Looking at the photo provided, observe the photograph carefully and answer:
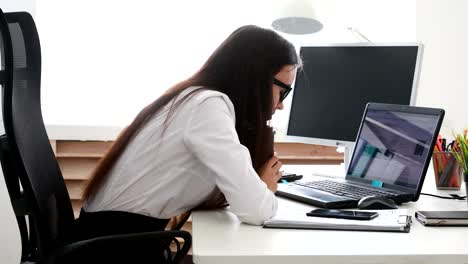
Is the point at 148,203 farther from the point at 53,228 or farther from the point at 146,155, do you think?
the point at 53,228

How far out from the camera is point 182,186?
50.1 inches

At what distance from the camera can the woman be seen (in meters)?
1.23

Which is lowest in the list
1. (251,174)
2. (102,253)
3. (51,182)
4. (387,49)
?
(102,253)

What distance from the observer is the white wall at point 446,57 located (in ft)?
8.75

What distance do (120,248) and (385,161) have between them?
32.0 inches

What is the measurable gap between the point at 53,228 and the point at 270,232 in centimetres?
49

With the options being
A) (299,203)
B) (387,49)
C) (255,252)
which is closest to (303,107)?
(387,49)

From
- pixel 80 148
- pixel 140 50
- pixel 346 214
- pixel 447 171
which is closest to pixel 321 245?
pixel 346 214

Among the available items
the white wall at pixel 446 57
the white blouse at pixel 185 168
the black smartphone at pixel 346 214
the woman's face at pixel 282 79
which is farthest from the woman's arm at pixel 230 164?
the white wall at pixel 446 57

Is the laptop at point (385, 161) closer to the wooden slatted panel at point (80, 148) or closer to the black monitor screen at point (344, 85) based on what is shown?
the black monitor screen at point (344, 85)

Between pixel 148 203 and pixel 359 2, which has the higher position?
pixel 359 2

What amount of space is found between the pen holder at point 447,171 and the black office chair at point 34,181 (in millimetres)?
880

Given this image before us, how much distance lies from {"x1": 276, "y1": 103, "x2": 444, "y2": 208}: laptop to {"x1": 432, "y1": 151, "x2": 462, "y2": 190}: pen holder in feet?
0.67

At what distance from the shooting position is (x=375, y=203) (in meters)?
1.31
